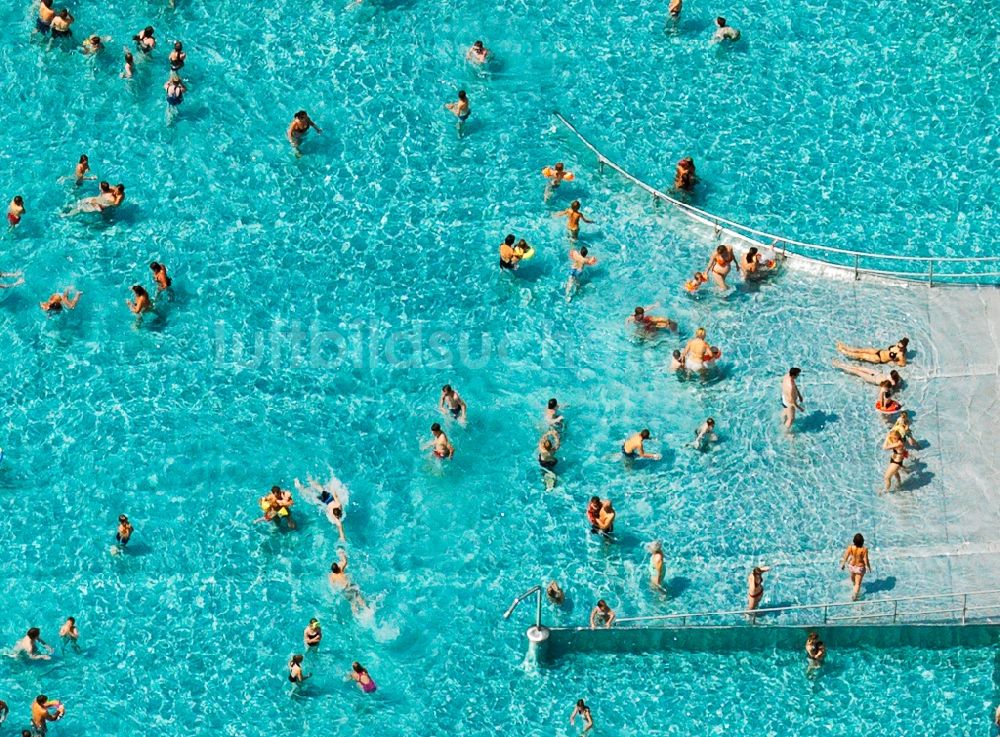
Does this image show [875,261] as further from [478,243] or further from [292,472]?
[292,472]

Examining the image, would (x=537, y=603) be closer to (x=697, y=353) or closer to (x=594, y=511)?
(x=594, y=511)

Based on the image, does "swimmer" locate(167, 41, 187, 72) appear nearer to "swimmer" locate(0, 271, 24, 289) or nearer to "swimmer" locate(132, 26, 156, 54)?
"swimmer" locate(132, 26, 156, 54)

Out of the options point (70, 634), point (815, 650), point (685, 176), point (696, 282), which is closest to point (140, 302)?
point (70, 634)

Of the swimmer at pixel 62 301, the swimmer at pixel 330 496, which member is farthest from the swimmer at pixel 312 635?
the swimmer at pixel 62 301

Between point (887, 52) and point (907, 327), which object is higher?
point (887, 52)

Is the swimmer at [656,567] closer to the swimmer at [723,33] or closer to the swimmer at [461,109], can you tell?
the swimmer at [461,109]

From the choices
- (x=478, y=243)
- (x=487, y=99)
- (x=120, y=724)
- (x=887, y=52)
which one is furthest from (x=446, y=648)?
(x=887, y=52)

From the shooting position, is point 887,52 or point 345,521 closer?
point 345,521
